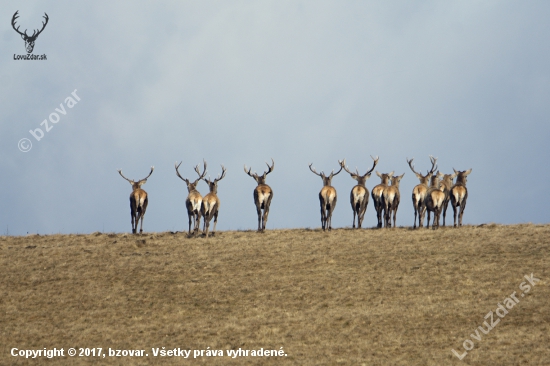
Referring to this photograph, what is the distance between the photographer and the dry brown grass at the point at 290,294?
2234cm

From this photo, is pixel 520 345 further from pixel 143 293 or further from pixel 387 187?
pixel 387 187

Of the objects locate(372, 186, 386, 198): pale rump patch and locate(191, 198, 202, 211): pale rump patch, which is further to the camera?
locate(372, 186, 386, 198): pale rump patch

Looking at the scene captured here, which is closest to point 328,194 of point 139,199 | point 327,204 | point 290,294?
point 327,204

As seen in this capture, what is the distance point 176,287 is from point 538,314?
12167 millimetres

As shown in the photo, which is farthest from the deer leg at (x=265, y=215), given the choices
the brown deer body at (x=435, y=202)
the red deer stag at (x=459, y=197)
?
the red deer stag at (x=459, y=197)

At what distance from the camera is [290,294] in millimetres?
26688

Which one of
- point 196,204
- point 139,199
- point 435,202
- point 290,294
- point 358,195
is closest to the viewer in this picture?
point 290,294

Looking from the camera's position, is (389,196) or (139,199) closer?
(389,196)

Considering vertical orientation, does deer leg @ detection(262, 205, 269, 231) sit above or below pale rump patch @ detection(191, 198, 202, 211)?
below

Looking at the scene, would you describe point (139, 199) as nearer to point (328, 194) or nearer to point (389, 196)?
point (328, 194)

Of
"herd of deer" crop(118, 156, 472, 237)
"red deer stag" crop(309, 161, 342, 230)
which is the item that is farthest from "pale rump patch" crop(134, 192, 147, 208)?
"red deer stag" crop(309, 161, 342, 230)

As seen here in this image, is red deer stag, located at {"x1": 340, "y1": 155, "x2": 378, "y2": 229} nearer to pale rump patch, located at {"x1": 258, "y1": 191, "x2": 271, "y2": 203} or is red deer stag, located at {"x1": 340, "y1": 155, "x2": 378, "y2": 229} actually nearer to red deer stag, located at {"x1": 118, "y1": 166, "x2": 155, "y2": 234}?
pale rump patch, located at {"x1": 258, "y1": 191, "x2": 271, "y2": 203}

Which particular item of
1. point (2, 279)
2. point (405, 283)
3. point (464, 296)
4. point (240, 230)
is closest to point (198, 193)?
point (240, 230)

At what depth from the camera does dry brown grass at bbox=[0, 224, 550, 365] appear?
22.3m
